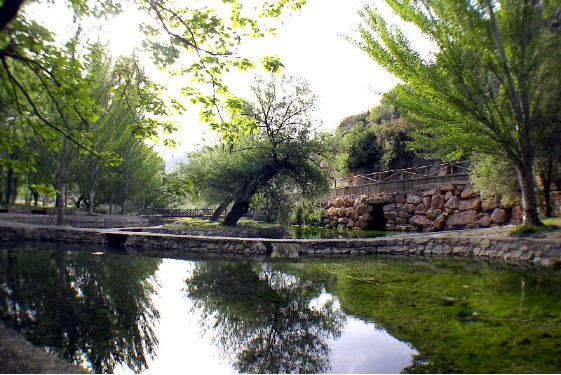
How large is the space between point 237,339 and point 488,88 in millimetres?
10900

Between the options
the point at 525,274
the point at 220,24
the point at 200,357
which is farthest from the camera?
the point at 525,274

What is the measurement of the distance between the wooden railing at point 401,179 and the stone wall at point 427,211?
49 centimetres

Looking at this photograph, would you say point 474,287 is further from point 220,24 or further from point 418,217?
point 418,217

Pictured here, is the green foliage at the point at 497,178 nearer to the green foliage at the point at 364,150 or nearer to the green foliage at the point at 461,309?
the green foliage at the point at 461,309

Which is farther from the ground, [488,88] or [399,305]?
[488,88]

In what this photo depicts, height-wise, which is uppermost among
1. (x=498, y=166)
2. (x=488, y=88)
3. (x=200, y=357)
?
(x=488, y=88)

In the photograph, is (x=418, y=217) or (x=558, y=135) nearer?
(x=558, y=135)

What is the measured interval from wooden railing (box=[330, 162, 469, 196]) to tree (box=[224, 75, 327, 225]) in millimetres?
6090

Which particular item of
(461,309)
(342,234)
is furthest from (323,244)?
(342,234)

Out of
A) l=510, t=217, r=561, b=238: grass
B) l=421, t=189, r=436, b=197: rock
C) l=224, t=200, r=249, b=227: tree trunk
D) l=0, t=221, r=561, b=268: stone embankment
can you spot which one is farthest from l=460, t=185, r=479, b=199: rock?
l=224, t=200, r=249, b=227: tree trunk

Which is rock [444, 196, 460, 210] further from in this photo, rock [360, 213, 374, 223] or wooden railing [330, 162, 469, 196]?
rock [360, 213, 374, 223]

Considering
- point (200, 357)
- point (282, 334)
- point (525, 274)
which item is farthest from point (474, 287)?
point (200, 357)

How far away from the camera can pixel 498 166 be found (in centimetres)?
1328

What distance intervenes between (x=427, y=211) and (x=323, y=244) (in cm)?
1180
